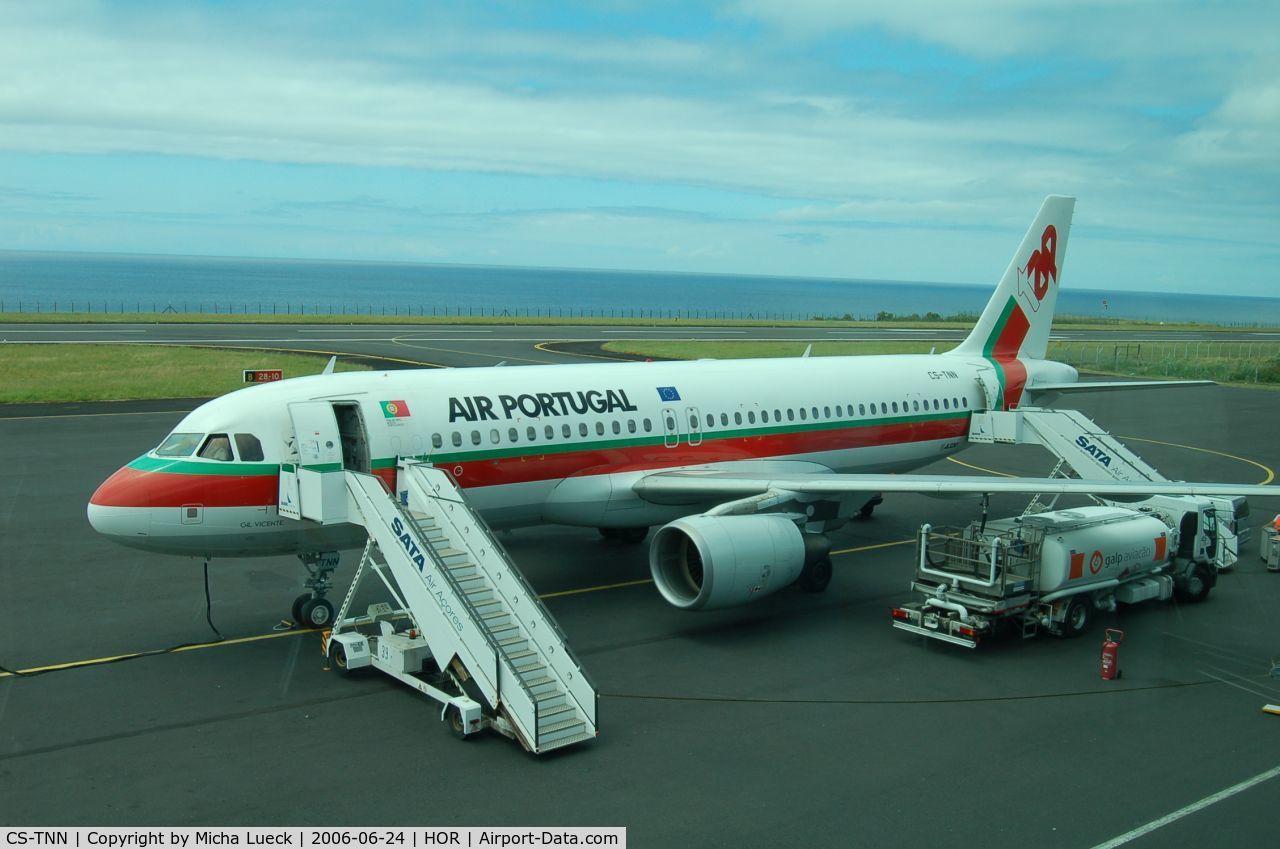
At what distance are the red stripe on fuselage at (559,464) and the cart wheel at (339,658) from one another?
115 inches

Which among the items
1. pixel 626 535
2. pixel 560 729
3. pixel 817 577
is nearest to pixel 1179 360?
pixel 626 535

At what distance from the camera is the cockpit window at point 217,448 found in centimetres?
1839

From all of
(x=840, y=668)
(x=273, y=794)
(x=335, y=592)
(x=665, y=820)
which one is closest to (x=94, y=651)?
(x=335, y=592)

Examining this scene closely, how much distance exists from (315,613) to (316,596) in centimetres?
34

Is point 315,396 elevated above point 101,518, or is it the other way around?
point 315,396

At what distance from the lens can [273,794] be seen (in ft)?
42.9

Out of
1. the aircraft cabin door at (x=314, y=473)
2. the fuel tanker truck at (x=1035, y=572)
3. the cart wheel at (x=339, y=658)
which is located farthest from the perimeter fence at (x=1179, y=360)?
the cart wheel at (x=339, y=658)

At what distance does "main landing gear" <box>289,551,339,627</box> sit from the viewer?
64.0 ft

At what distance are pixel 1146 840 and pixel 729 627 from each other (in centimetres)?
910

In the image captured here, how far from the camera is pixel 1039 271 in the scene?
33.2m

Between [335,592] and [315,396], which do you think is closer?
[315,396]

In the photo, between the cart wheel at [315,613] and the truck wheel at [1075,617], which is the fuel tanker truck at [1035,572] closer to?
the truck wheel at [1075,617]

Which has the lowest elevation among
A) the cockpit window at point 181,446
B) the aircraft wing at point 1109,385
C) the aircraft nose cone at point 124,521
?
the aircraft nose cone at point 124,521

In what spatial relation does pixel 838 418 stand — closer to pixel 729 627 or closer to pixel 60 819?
pixel 729 627
